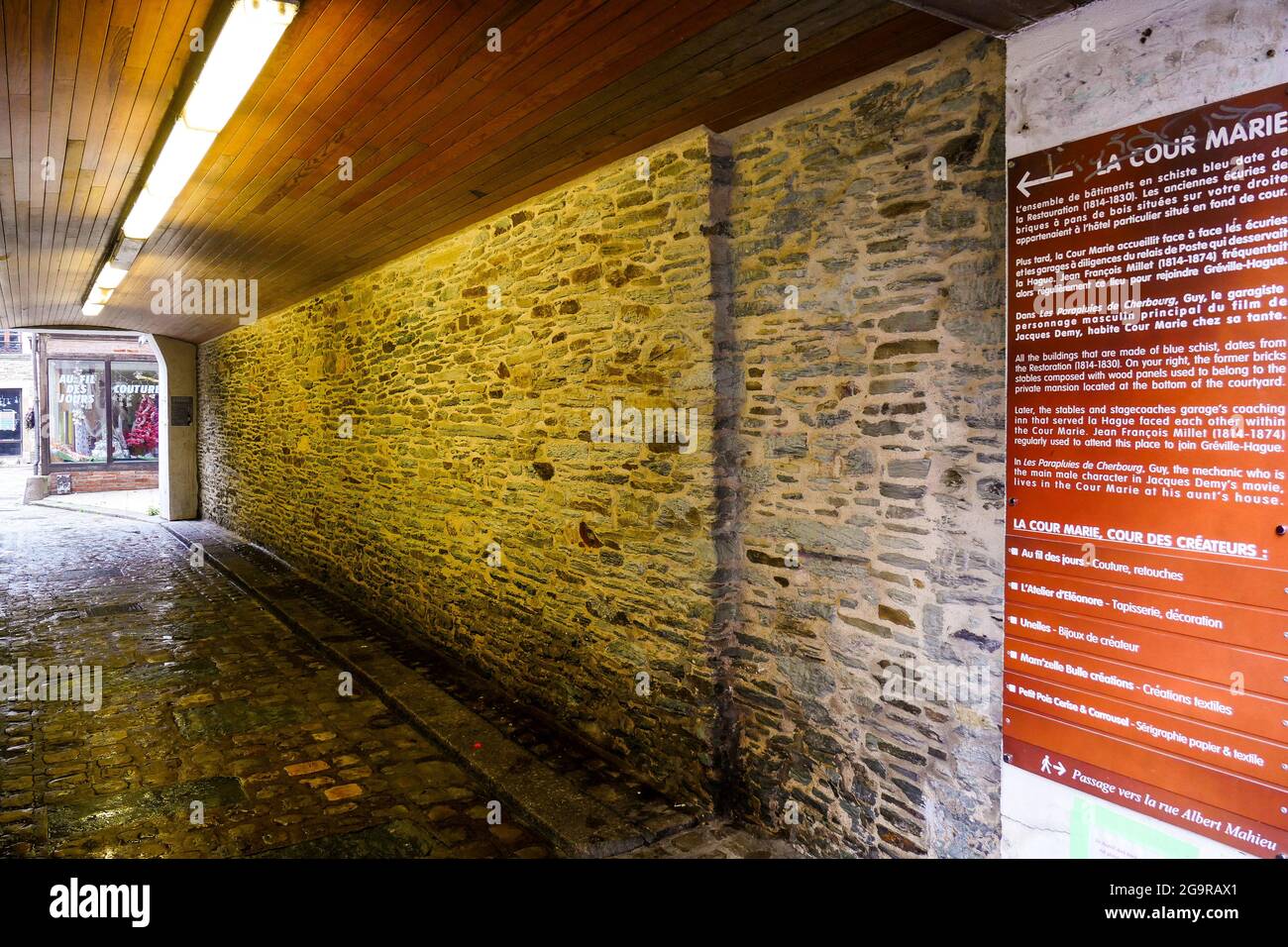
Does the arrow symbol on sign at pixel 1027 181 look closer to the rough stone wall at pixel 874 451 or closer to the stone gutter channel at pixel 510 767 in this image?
the rough stone wall at pixel 874 451

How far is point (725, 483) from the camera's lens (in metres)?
3.87

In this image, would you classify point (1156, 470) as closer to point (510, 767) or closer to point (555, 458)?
point (555, 458)

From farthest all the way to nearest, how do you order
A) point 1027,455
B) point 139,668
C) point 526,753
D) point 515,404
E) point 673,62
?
point 139,668, point 515,404, point 526,753, point 673,62, point 1027,455

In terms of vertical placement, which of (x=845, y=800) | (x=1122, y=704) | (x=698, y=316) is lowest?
(x=845, y=800)

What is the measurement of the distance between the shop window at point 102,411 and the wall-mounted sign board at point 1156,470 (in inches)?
903

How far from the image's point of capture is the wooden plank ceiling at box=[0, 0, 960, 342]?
292 centimetres

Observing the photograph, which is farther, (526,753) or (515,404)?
(515,404)

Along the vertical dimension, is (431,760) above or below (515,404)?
below

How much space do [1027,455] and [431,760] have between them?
383 cm

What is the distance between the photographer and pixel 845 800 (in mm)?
3352

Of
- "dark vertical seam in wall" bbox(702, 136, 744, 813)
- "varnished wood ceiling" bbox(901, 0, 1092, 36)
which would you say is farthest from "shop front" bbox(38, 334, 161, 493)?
"varnished wood ceiling" bbox(901, 0, 1092, 36)

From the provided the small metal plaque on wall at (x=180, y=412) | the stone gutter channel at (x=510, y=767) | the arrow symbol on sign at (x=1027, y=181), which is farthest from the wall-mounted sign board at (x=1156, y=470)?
the small metal plaque on wall at (x=180, y=412)

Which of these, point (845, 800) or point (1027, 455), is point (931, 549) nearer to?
point (1027, 455)
